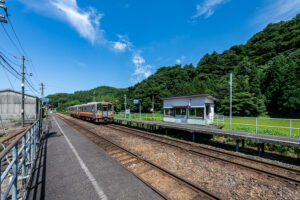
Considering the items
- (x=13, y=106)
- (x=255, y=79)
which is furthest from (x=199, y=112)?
(x=255, y=79)

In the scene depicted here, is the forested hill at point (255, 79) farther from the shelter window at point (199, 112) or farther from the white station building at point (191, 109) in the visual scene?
the shelter window at point (199, 112)

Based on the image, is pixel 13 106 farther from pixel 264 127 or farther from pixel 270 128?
pixel 264 127

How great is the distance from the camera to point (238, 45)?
8562 cm

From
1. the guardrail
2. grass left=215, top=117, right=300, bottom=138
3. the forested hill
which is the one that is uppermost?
the forested hill

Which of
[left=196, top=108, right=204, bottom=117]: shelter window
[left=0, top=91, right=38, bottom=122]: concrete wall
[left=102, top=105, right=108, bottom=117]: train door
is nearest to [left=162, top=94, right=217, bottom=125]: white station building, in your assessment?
[left=196, top=108, right=204, bottom=117]: shelter window

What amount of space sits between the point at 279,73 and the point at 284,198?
49.4m

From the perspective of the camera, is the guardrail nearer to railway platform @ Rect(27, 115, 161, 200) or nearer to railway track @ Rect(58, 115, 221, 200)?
railway platform @ Rect(27, 115, 161, 200)

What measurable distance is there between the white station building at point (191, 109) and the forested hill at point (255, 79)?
29.6 m

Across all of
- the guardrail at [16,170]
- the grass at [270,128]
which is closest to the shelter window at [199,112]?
the grass at [270,128]

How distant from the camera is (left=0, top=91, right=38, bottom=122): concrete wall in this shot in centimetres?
2187

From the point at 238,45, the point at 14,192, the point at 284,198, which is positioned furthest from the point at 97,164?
the point at 238,45

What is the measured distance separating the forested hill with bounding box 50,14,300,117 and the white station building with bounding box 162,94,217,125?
97.1ft

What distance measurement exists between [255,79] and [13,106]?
6328cm

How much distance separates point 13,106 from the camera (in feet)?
76.3
